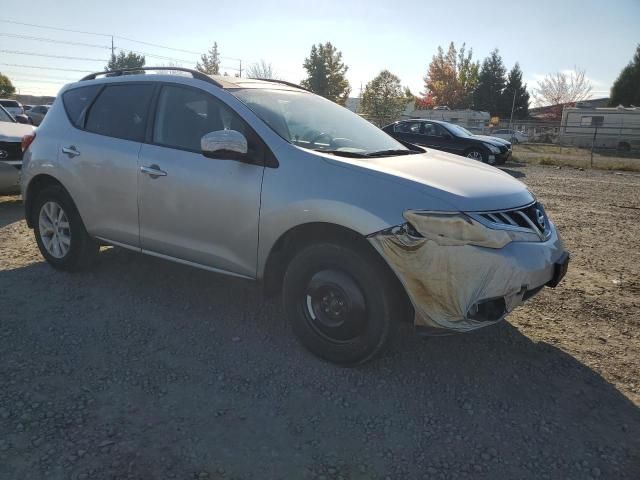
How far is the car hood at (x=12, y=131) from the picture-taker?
7591 mm

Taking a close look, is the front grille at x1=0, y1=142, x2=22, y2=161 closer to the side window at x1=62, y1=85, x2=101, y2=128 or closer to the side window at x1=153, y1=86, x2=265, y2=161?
the side window at x1=62, y1=85, x2=101, y2=128

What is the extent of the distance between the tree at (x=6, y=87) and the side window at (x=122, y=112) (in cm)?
5903

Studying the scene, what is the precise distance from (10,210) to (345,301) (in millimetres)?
6573

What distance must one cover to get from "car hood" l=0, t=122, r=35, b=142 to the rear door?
383 centimetres

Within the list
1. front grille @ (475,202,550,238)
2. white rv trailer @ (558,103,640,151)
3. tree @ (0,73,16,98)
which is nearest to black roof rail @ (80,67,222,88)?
front grille @ (475,202,550,238)

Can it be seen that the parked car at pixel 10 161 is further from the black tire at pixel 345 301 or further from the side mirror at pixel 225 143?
the black tire at pixel 345 301

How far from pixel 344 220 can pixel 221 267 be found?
1103mm

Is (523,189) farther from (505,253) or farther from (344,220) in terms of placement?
(344,220)

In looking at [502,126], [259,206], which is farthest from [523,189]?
[502,126]

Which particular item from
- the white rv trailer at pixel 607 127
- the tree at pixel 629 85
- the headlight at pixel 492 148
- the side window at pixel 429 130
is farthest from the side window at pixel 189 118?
the tree at pixel 629 85

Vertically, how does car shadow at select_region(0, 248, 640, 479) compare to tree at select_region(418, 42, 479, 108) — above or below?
below

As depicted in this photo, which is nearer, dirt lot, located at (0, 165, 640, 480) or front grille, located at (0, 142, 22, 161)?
dirt lot, located at (0, 165, 640, 480)

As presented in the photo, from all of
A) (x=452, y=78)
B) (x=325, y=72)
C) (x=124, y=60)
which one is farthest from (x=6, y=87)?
(x=452, y=78)

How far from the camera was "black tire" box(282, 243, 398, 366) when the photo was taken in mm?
2973
